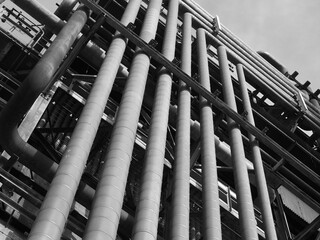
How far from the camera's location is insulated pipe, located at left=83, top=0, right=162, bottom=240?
6.32 metres

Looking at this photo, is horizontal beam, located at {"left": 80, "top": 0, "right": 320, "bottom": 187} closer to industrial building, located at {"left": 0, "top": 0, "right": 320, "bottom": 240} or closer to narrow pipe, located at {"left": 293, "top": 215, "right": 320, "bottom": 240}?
industrial building, located at {"left": 0, "top": 0, "right": 320, "bottom": 240}

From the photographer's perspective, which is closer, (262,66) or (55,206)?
(55,206)

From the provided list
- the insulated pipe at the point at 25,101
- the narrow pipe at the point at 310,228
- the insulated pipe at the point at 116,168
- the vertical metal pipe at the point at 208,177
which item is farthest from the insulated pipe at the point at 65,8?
the narrow pipe at the point at 310,228

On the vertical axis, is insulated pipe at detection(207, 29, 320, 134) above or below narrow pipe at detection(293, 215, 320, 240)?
above

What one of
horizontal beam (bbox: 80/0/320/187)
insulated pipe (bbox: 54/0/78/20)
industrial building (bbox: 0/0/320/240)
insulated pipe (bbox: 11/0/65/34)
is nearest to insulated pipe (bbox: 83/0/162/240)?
industrial building (bbox: 0/0/320/240)

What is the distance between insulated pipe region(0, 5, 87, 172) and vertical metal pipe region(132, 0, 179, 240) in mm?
2371

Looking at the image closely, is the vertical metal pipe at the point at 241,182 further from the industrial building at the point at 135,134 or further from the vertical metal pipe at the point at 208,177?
the vertical metal pipe at the point at 208,177

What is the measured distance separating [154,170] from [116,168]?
3.36 ft

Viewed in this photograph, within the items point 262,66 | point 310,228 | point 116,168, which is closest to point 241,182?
point 116,168

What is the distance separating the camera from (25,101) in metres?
8.23

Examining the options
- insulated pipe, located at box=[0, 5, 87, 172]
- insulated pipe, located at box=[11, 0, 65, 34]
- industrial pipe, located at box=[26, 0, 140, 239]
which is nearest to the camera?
industrial pipe, located at box=[26, 0, 140, 239]

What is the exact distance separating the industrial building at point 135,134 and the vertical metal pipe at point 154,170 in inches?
1.1

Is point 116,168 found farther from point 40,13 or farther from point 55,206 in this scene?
point 40,13

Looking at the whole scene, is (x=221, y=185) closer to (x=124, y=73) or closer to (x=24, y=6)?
(x=124, y=73)
